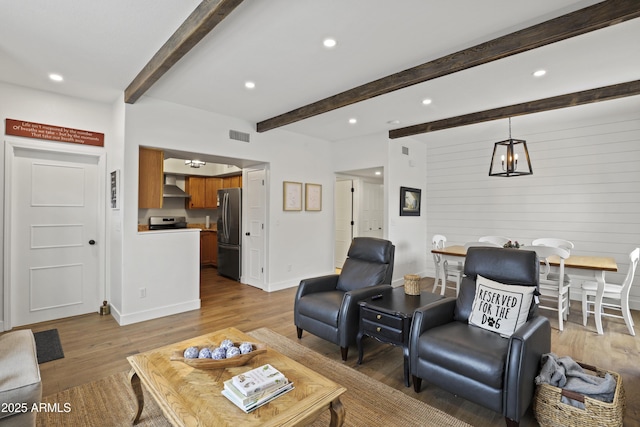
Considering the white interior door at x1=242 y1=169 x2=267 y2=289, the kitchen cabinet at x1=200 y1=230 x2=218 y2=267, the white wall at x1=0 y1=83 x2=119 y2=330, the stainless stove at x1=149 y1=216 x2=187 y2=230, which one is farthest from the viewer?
the kitchen cabinet at x1=200 y1=230 x2=218 y2=267

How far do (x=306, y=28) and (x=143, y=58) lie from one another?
1.62 m

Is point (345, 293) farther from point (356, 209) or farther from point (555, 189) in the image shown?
point (555, 189)

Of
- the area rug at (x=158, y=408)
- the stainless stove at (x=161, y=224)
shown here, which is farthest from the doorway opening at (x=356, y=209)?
the area rug at (x=158, y=408)

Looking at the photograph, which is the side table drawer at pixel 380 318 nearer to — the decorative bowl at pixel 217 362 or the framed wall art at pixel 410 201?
the decorative bowl at pixel 217 362

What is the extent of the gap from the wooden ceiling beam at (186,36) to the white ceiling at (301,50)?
71mm

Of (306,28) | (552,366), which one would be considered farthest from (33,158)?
(552,366)

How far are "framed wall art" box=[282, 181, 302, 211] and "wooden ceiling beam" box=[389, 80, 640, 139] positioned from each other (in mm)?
1995

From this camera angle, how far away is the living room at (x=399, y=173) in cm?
370

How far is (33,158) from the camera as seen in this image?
12.1 feet

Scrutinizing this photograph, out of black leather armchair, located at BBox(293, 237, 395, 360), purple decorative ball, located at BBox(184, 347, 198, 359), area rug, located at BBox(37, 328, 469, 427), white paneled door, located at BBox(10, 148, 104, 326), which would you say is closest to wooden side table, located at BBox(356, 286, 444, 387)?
black leather armchair, located at BBox(293, 237, 395, 360)

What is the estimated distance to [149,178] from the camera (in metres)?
4.03

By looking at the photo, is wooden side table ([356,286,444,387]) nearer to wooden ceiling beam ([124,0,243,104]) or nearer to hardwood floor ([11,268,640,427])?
hardwood floor ([11,268,640,427])

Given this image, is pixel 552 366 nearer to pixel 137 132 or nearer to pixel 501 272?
pixel 501 272

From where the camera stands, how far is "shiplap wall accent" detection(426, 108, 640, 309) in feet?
14.7
